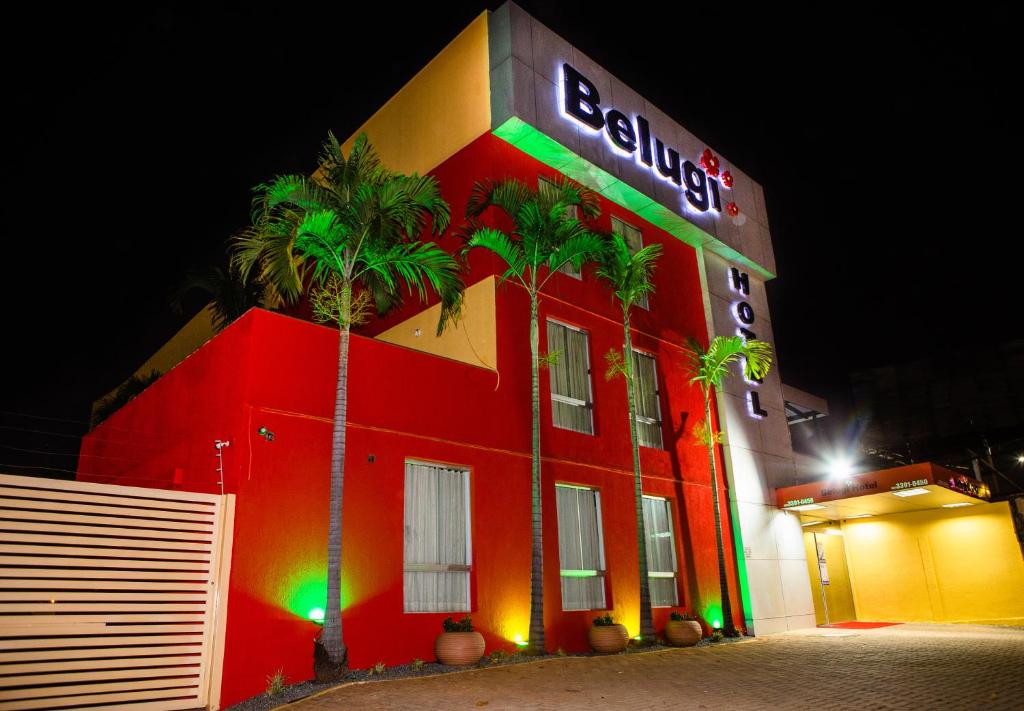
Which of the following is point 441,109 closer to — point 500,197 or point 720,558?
point 500,197

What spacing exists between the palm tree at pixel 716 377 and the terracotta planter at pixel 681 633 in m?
1.98

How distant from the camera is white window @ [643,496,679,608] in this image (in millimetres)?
15352

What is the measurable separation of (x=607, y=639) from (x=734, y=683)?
3575 mm

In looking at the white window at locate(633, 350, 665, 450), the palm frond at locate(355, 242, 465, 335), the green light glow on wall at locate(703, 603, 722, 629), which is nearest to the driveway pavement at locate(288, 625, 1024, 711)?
the green light glow on wall at locate(703, 603, 722, 629)

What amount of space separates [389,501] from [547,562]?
349cm

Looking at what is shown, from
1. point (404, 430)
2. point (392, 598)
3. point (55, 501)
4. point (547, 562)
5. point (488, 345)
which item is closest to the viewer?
point (55, 501)

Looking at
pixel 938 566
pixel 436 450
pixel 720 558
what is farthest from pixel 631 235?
pixel 938 566

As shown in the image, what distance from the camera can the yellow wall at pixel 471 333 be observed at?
45.6 ft

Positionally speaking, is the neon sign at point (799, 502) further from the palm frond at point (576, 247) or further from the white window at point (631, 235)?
the palm frond at point (576, 247)

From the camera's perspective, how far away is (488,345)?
13875 millimetres

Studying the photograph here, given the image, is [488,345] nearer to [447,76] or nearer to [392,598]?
[392,598]

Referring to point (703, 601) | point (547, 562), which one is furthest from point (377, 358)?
point (703, 601)

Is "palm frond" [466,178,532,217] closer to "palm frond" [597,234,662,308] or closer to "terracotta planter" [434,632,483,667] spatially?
"palm frond" [597,234,662,308]

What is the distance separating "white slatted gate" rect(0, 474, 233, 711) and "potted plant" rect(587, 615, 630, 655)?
6552mm
